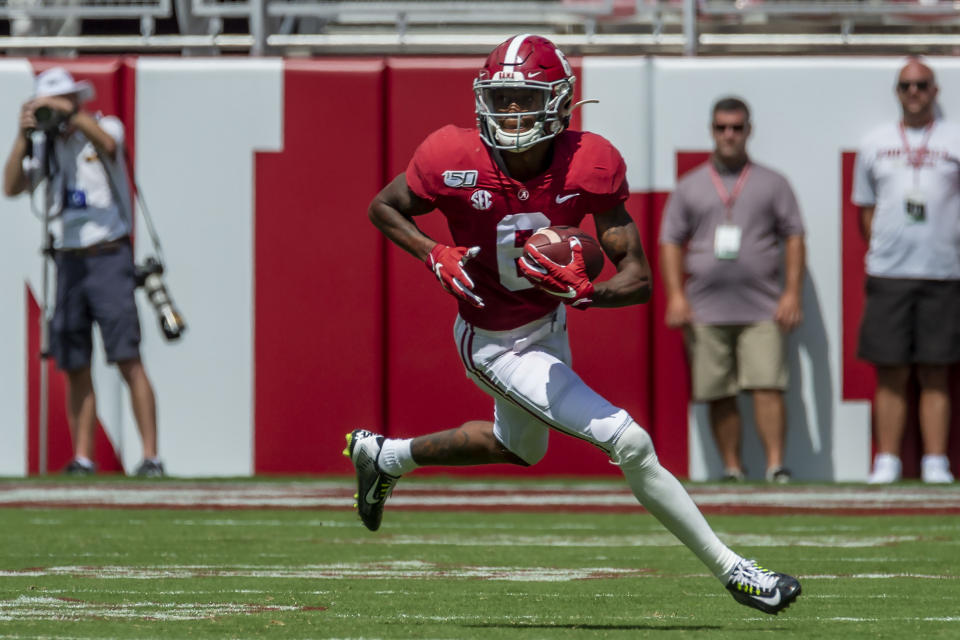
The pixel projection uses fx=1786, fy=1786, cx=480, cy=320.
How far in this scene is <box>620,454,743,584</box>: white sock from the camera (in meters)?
4.27

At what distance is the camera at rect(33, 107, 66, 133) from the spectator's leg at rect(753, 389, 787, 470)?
11.8 ft

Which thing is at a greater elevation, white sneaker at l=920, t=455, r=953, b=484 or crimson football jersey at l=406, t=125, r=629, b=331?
crimson football jersey at l=406, t=125, r=629, b=331

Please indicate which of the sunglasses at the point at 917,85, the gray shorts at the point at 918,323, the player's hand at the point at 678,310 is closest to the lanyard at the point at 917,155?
the sunglasses at the point at 917,85

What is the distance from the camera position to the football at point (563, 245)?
4367mm

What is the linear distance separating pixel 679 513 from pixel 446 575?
1.11m

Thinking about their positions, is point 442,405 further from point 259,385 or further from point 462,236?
point 462,236

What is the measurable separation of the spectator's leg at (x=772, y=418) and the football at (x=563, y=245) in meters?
4.33

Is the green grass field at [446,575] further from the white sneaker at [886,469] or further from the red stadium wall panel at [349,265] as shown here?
the red stadium wall panel at [349,265]

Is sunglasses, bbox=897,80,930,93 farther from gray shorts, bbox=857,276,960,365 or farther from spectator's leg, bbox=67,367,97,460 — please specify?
spectator's leg, bbox=67,367,97,460

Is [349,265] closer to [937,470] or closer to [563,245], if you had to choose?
[937,470]

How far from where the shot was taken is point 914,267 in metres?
8.49

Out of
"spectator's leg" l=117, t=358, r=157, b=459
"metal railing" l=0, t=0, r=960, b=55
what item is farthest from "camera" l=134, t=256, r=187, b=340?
"metal railing" l=0, t=0, r=960, b=55

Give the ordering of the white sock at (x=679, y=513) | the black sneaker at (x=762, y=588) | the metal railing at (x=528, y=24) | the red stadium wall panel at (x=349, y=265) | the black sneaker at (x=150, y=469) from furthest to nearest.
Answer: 1. the metal railing at (x=528, y=24)
2. the red stadium wall panel at (x=349, y=265)
3. the black sneaker at (x=150, y=469)
4. the white sock at (x=679, y=513)
5. the black sneaker at (x=762, y=588)

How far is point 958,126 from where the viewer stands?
858 cm
